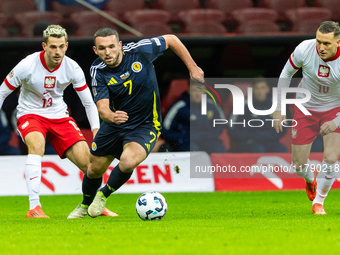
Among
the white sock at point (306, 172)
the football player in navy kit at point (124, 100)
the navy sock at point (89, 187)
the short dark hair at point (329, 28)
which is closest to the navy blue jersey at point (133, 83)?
the football player in navy kit at point (124, 100)

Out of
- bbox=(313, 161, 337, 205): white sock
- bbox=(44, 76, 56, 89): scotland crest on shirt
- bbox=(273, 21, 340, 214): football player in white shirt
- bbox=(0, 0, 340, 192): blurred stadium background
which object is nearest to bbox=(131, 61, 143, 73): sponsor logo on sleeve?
bbox=(44, 76, 56, 89): scotland crest on shirt

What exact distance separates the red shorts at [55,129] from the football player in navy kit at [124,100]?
66cm

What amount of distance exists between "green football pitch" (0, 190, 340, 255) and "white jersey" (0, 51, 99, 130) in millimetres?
1333

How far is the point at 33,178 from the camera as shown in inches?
241

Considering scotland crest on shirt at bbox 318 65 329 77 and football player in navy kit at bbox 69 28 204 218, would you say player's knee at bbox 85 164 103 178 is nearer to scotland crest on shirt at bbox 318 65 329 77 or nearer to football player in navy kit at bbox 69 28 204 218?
football player in navy kit at bbox 69 28 204 218

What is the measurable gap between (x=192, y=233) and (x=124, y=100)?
6.13ft

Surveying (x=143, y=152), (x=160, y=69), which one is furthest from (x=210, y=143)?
(x=143, y=152)

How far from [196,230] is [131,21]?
7513 millimetres

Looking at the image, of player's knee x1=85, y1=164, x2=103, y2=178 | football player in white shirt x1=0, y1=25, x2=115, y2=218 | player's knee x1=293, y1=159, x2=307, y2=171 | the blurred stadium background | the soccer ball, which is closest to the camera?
the soccer ball

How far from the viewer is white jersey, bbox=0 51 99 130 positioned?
631cm

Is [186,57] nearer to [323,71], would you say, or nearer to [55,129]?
[323,71]

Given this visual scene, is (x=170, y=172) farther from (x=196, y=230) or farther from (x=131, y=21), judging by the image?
(x=196, y=230)

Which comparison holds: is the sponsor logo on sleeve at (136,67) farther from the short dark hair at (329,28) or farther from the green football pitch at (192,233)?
the short dark hair at (329,28)

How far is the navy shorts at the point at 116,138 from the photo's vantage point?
18.6ft
